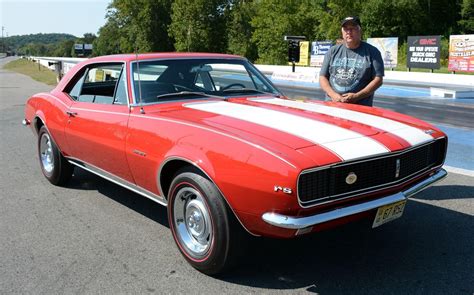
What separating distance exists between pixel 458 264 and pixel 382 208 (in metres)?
0.86

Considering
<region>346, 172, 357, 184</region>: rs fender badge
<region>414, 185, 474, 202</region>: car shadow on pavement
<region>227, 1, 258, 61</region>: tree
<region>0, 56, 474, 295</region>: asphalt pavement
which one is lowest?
<region>0, 56, 474, 295</region>: asphalt pavement

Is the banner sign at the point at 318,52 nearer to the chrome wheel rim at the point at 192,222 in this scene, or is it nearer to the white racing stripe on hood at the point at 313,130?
the white racing stripe on hood at the point at 313,130

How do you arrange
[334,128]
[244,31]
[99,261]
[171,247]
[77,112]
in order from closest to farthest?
[334,128], [99,261], [171,247], [77,112], [244,31]

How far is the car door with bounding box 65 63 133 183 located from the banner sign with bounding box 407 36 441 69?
78.6ft

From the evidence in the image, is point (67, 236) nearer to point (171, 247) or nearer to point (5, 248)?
point (5, 248)

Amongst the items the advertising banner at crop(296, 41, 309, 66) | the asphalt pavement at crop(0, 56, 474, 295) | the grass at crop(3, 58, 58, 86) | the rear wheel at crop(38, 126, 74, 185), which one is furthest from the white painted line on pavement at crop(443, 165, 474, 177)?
the advertising banner at crop(296, 41, 309, 66)

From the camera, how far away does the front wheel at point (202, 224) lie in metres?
2.96

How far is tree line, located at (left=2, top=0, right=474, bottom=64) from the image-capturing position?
45.2m

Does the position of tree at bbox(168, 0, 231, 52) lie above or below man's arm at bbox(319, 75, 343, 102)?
above

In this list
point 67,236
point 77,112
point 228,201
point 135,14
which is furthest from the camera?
point 135,14

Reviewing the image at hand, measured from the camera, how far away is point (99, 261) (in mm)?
3484

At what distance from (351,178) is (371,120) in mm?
939

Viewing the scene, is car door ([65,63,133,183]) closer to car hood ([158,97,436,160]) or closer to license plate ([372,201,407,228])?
car hood ([158,97,436,160])

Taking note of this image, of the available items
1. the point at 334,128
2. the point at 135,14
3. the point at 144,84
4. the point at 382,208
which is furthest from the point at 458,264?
the point at 135,14
